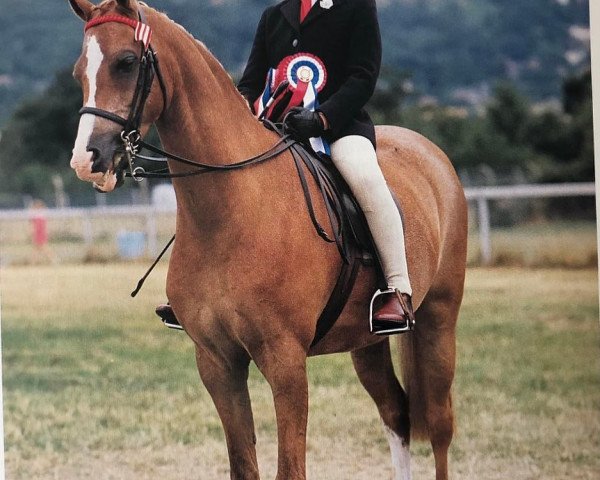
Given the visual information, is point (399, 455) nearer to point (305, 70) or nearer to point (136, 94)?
point (305, 70)

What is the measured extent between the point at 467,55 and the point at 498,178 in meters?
0.64

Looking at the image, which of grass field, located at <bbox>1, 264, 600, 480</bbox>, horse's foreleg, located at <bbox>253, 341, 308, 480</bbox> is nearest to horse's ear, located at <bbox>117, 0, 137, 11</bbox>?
horse's foreleg, located at <bbox>253, 341, 308, 480</bbox>

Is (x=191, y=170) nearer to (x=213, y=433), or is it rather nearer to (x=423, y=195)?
(x=423, y=195)

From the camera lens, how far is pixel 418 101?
15.8 ft

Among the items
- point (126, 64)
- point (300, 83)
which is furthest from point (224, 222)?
point (300, 83)

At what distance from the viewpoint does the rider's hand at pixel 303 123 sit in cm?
287

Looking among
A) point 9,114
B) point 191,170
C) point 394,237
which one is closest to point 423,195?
point 394,237

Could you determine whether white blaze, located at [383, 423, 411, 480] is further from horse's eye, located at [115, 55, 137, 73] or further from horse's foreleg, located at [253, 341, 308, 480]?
horse's eye, located at [115, 55, 137, 73]

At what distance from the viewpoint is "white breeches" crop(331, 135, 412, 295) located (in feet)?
9.64

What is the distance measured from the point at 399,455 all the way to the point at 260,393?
1057mm

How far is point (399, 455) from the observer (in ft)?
11.7

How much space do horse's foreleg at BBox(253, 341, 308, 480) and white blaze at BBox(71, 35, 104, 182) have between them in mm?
704

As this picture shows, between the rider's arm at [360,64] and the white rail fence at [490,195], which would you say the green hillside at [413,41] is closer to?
Result: the white rail fence at [490,195]

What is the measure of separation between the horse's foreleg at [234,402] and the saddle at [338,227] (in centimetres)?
28
